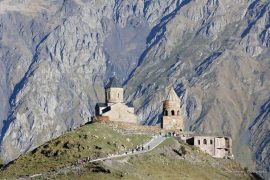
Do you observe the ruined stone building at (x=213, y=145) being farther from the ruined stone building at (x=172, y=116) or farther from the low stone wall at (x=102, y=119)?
the low stone wall at (x=102, y=119)

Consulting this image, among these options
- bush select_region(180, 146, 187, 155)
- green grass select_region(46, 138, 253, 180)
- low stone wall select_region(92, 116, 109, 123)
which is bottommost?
green grass select_region(46, 138, 253, 180)

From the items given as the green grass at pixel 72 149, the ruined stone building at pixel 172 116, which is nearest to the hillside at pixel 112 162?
the green grass at pixel 72 149

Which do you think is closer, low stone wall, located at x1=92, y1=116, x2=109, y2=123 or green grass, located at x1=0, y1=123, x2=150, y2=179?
green grass, located at x1=0, y1=123, x2=150, y2=179

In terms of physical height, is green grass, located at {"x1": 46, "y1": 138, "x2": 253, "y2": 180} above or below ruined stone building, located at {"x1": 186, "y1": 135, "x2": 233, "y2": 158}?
below

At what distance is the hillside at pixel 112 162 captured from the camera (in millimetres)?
137875

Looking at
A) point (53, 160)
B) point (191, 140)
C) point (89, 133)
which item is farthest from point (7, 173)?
point (191, 140)

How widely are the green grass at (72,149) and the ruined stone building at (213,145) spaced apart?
1458 centimetres

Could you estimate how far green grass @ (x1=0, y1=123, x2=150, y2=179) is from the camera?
14875 cm

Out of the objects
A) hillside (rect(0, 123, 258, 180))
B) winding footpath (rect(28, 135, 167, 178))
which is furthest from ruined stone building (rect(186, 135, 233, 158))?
winding footpath (rect(28, 135, 167, 178))

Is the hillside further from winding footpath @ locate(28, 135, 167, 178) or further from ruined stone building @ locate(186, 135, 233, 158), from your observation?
ruined stone building @ locate(186, 135, 233, 158)

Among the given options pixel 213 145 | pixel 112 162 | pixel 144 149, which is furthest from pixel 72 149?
pixel 213 145

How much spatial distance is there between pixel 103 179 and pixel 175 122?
2547 inches

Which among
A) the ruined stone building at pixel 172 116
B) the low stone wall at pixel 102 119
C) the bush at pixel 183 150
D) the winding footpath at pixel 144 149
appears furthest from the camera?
the ruined stone building at pixel 172 116

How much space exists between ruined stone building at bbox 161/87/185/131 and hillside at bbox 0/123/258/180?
2183 centimetres
